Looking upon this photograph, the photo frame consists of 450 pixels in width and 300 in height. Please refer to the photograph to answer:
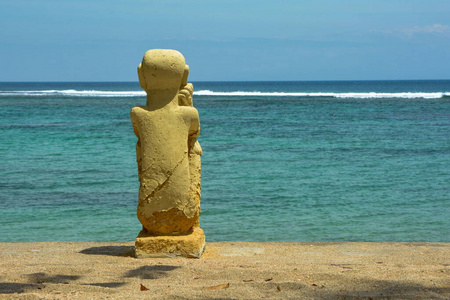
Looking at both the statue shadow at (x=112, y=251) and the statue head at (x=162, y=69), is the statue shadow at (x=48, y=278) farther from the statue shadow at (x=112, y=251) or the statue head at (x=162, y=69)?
the statue head at (x=162, y=69)

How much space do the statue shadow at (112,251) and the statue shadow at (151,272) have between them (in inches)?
30.5

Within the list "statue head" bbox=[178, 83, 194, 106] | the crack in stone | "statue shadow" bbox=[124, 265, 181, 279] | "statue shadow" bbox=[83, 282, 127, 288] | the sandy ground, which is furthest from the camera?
"statue head" bbox=[178, 83, 194, 106]

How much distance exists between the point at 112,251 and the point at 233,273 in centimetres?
191

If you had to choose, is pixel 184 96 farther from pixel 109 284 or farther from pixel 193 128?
pixel 109 284

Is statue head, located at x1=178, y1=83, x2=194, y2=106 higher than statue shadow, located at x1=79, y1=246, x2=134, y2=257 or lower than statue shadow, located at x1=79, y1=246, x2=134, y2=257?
higher

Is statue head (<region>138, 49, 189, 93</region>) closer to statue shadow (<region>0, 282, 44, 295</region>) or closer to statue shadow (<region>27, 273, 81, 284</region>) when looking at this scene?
statue shadow (<region>27, 273, 81, 284</region>)

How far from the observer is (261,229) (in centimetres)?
863

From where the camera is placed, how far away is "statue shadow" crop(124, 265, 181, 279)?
5086mm

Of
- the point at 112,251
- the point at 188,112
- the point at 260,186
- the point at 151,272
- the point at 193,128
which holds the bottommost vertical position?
the point at 260,186

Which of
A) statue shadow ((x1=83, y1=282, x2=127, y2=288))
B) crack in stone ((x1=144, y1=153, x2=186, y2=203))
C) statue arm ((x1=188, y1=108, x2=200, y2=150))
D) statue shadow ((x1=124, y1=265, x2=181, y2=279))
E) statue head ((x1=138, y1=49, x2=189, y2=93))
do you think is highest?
statue head ((x1=138, y1=49, x2=189, y2=93))

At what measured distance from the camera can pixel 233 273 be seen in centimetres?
509

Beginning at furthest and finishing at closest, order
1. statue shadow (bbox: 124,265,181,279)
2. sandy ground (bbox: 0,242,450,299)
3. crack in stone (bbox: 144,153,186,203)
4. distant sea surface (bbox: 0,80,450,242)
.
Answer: distant sea surface (bbox: 0,80,450,242) < crack in stone (bbox: 144,153,186,203) < statue shadow (bbox: 124,265,181,279) < sandy ground (bbox: 0,242,450,299)

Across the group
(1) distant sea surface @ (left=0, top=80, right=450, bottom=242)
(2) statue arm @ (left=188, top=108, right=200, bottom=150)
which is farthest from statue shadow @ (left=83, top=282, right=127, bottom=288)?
(1) distant sea surface @ (left=0, top=80, right=450, bottom=242)

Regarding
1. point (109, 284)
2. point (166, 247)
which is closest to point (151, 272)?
point (109, 284)
